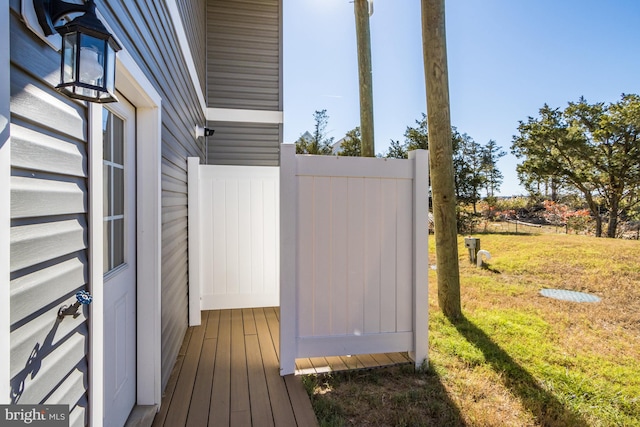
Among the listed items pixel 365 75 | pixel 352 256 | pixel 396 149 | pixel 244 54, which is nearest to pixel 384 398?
pixel 352 256

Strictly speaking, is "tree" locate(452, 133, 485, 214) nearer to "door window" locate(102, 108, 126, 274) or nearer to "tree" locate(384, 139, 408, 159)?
"tree" locate(384, 139, 408, 159)

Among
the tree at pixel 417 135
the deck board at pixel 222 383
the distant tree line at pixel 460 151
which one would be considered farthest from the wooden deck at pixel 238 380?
the tree at pixel 417 135

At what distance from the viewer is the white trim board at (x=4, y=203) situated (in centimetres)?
73

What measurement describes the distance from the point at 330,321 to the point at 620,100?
14030mm

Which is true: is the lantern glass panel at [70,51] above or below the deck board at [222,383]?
above

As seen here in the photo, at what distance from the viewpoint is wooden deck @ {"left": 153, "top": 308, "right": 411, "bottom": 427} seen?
207 cm

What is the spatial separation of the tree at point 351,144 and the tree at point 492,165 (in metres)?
5.26

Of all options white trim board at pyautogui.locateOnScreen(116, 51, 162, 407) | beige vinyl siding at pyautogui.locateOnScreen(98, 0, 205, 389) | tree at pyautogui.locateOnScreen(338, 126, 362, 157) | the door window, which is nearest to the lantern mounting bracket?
beige vinyl siding at pyautogui.locateOnScreen(98, 0, 205, 389)

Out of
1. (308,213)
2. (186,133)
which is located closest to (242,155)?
(186,133)

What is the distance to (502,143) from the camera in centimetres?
1565

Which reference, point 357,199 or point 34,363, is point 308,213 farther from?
point 34,363

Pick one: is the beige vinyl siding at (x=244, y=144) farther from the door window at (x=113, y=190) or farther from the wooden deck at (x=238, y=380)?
the door window at (x=113, y=190)

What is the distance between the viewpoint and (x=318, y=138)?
16.7 metres

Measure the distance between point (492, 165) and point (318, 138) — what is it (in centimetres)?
760
